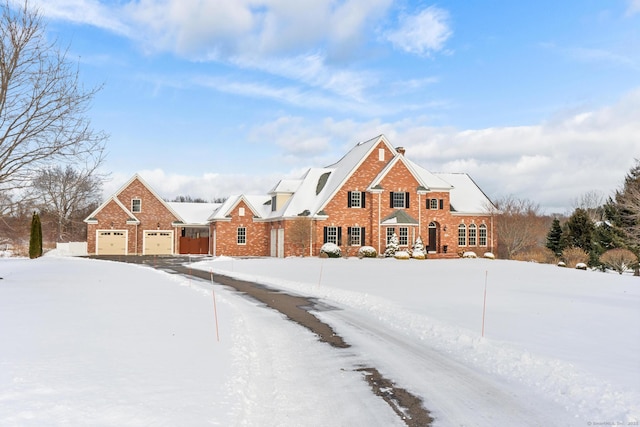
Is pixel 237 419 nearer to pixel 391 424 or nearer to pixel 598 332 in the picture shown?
pixel 391 424

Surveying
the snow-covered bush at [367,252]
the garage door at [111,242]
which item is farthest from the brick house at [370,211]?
the garage door at [111,242]

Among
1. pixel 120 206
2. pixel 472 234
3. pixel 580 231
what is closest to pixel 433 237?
pixel 472 234

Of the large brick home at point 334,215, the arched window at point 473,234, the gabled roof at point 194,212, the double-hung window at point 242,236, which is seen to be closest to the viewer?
the large brick home at point 334,215

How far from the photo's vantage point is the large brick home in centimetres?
3953

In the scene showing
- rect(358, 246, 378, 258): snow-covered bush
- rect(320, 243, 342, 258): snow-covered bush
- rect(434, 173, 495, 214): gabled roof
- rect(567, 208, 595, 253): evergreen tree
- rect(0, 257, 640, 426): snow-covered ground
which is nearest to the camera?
rect(0, 257, 640, 426): snow-covered ground

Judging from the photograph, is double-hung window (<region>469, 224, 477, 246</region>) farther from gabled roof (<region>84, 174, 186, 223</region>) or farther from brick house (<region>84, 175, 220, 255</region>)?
gabled roof (<region>84, 174, 186, 223</region>)

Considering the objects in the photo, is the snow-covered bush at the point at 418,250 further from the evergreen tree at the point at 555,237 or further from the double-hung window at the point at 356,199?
the evergreen tree at the point at 555,237

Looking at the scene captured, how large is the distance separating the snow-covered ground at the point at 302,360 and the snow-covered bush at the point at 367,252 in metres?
20.4

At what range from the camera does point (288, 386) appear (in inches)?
277

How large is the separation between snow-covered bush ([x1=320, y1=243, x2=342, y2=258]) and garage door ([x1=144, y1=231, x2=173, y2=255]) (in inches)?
817

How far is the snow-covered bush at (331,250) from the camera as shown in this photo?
36812mm

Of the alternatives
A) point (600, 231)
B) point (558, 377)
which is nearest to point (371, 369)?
point (558, 377)

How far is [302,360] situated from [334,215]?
30908 millimetres

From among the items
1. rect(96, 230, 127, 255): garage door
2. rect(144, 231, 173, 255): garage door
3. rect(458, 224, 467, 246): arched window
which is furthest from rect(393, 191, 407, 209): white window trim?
rect(96, 230, 127, 255): garage door
